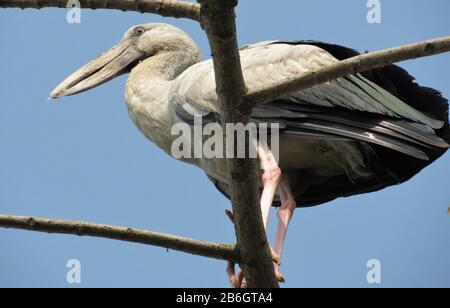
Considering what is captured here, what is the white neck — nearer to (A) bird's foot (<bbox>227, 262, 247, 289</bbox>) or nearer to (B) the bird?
(B) the bird

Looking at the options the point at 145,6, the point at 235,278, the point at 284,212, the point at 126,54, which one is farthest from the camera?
the point at 126,54

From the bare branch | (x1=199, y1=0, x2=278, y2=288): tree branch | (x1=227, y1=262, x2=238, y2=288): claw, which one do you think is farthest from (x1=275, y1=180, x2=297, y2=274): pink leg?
the bare branch

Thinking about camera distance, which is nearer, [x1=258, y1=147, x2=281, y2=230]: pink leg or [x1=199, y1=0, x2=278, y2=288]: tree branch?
[x1=199, y1=0, x2=278, y2=288]: tree branch

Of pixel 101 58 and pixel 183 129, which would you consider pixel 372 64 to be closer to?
pixel 183 129

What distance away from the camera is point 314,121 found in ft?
21.5

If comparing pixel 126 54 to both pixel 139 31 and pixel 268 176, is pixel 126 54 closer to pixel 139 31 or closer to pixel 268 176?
pixel 139 31

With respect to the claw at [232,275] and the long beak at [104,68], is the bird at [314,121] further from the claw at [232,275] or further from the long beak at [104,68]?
the long beak at [104,68]

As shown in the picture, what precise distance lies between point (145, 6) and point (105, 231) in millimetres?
1285

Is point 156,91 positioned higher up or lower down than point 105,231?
higher up

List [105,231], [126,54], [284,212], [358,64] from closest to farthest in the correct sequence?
[358,64]
[105,231]
[284,212]
[126,54]

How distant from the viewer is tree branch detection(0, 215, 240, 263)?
5.00m

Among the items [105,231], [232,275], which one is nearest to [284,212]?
[232,275]

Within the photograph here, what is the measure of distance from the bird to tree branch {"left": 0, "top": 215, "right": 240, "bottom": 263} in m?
0.85
